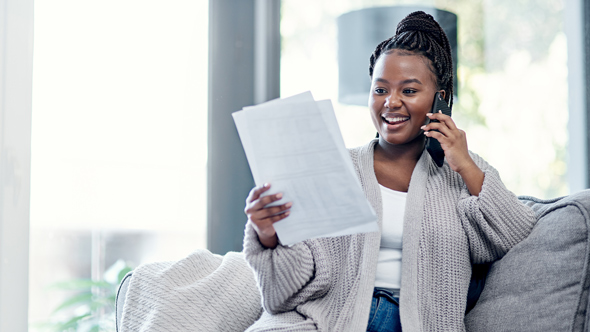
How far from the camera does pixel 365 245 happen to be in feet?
4.31

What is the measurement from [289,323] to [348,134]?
4.39ft

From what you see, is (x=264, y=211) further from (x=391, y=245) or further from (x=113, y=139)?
(x=113, y=139)

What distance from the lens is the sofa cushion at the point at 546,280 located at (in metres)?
1.14

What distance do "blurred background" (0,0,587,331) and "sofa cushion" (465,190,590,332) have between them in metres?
1.11

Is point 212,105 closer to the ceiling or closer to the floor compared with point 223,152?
closer to the ceiling

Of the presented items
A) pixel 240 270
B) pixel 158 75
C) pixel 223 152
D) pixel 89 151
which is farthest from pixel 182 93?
pixel 240 270

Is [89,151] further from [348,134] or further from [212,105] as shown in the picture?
[348,134]

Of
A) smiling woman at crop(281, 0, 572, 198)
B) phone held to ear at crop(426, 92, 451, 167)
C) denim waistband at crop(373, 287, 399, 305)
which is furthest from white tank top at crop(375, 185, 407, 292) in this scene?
smiling woman at crop(281, 0, 572, 198)

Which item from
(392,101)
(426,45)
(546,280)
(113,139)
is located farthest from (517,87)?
(113,139)

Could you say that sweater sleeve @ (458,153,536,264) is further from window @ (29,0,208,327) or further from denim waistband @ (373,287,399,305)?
window @ (29,0,208,327)

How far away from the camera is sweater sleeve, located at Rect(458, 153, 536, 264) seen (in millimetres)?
1272

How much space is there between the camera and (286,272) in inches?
48.1

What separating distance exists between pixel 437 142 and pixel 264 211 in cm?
53

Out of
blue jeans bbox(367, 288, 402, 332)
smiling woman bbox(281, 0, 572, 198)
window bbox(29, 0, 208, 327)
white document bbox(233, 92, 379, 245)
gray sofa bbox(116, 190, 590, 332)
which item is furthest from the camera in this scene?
smiling woman bbox(281, 0, 572, 198)
